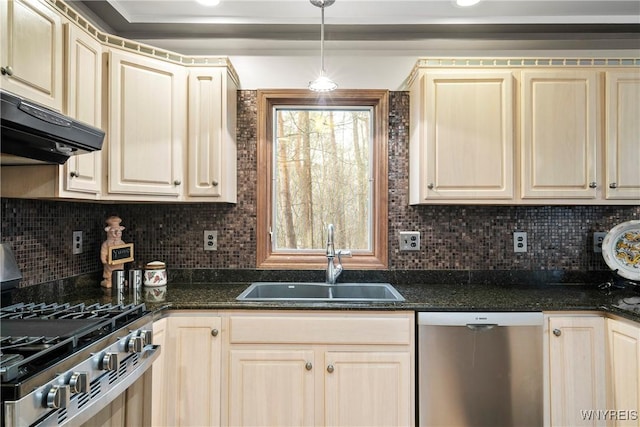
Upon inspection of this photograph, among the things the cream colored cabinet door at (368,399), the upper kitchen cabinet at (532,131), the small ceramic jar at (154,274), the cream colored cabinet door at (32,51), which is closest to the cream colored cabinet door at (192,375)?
the small ceramic jar at (154,274)

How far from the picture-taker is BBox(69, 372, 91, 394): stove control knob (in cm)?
104

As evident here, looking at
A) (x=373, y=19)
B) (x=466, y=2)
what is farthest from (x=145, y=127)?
(x=466, y=2)

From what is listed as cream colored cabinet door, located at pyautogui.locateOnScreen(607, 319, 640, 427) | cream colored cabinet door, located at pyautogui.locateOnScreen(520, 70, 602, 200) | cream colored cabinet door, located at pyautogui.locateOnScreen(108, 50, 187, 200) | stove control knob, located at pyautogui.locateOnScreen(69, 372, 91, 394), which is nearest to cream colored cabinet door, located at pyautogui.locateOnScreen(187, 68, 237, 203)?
cream colored cabinet door, located at pyautogui.locateOnScreen(108, 50, 187, 200)

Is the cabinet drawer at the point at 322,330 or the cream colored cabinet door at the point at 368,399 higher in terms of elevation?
the cabinet drawer at the point at 322,330

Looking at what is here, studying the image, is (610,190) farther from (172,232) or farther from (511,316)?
(172,232)

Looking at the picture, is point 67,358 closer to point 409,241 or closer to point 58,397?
point 58,397

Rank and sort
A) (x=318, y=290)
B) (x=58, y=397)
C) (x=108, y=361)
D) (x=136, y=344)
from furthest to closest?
(x=318, y=290), (x=136, y=344), (x=108, y=361), (x=58, y=397)

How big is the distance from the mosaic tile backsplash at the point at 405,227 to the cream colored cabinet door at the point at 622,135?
0.32 meters

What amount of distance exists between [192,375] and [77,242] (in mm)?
1037

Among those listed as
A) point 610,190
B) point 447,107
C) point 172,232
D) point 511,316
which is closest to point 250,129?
point 172,232

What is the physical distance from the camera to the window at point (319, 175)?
2.36 m

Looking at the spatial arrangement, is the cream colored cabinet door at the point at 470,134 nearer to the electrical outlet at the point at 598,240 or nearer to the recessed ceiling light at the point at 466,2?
the recessed ceiling light at the point at 466,2

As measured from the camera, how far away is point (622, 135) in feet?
6.48

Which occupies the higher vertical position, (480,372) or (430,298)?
(430,298)
